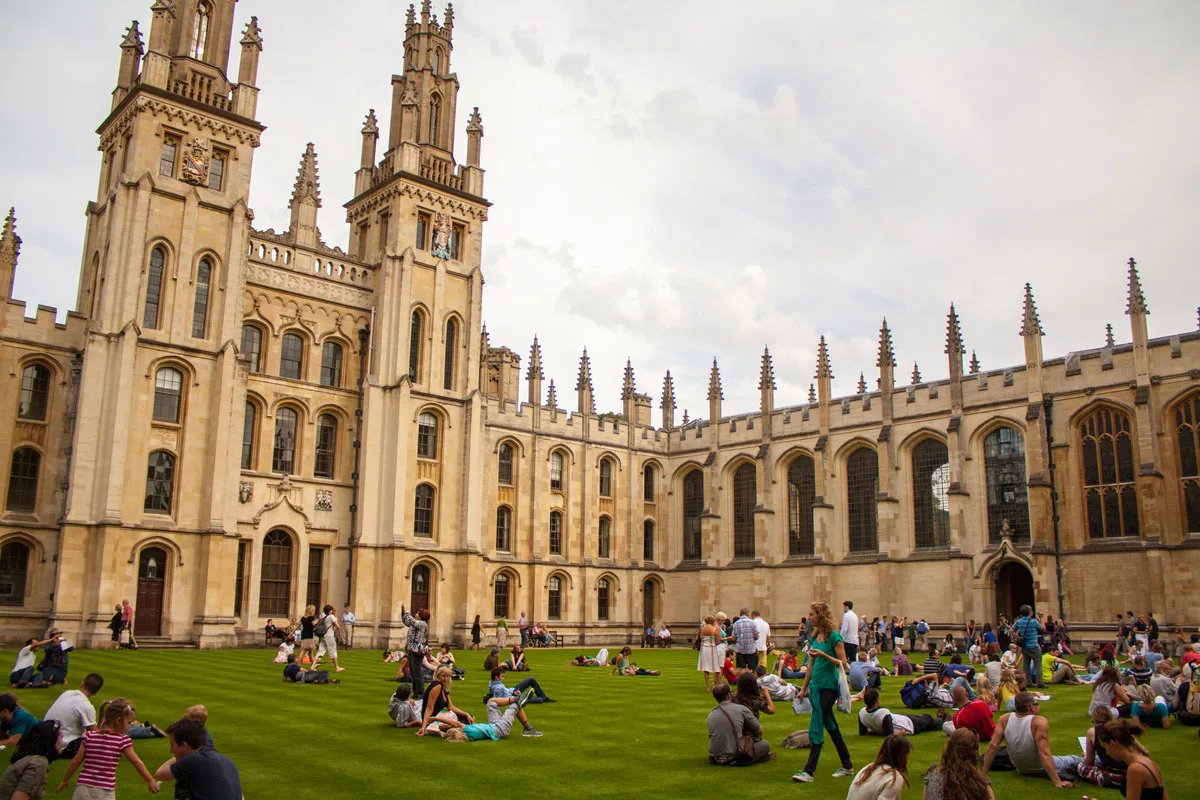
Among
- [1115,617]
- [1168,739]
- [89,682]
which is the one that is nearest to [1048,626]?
[1115,617]

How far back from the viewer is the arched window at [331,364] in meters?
41.1

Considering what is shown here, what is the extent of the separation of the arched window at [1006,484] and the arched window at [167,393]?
3253cm

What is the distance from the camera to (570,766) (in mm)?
12242

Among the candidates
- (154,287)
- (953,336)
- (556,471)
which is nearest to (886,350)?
(953,336)

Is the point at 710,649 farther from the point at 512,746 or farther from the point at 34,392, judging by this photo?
the point at 34,392

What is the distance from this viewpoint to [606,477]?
52.3 m

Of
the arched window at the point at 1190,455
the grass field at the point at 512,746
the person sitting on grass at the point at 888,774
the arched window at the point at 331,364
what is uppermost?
the arched window at the point at 331,364

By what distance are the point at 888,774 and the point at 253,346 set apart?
116ft

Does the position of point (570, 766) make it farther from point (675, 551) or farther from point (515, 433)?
point (675, 551)

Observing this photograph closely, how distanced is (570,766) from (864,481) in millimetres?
36476

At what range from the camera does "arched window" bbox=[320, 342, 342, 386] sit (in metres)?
41.1

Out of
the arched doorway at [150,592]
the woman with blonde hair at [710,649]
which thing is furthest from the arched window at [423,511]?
the woman with blonde hair at [710,649]

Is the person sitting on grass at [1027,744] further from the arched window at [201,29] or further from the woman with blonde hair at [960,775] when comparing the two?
the arched window at [201,29]

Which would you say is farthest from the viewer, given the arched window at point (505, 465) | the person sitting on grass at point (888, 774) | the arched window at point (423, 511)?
the arched window at point (505, 465)
